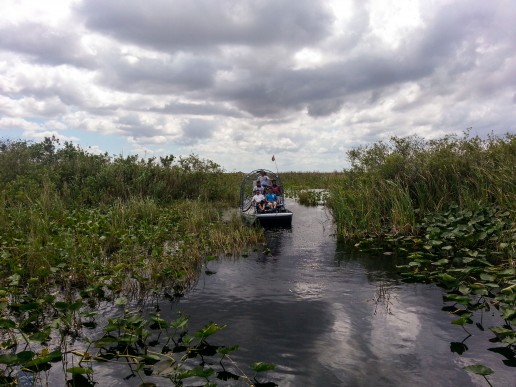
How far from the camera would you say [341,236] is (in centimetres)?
1252

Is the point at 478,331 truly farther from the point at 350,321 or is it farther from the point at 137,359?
the point at 137,359

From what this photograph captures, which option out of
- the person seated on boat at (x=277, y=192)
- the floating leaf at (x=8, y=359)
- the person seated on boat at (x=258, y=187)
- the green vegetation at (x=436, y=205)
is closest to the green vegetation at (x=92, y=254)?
the floating leaf at (x=8, y=359)

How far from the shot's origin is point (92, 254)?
27.0ft

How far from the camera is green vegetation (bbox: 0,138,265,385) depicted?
14.9 feet

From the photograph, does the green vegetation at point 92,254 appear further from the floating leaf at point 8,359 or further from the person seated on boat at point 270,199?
the person seated on boat at point 270,199

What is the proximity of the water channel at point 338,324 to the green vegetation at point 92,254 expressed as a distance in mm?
743

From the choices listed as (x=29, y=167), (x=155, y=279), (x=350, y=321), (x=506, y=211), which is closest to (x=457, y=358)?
(x=350, y=321)

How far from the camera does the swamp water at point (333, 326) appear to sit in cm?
443

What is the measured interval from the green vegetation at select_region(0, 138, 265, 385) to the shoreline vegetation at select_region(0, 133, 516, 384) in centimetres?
4

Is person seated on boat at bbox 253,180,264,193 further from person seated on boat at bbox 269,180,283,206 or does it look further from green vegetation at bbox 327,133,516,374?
green vegetation at bbox 327,133,516,374

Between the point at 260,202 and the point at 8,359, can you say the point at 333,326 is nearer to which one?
the point at 8,359

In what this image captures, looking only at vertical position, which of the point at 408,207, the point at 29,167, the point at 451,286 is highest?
the point at 29,167

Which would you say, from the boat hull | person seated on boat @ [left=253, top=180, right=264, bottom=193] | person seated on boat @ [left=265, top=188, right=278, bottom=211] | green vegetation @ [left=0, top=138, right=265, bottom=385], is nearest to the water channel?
green vegetation @ [left=0, top=138, right=265, bottom=385]

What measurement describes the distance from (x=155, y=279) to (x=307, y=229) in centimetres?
828
